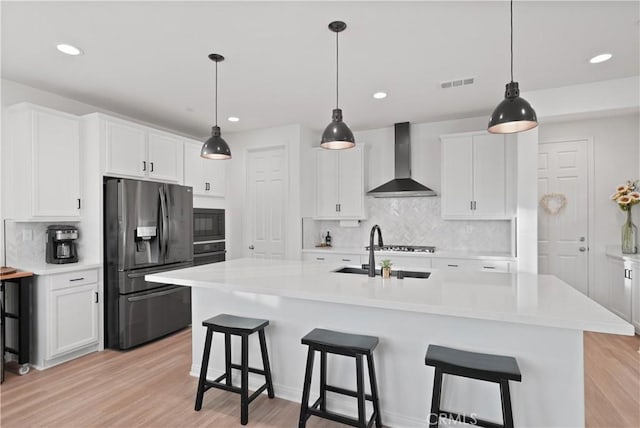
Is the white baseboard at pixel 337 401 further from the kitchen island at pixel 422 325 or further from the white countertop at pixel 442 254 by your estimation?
the white countertop at pixel 442 254

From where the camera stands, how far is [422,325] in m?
2.12

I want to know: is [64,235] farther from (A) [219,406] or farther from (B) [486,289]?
(B) [486,289]

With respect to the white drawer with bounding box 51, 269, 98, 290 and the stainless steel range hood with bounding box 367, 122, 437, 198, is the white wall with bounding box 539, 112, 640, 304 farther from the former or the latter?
the white drawer with bounding box 51, 269, 98, 290

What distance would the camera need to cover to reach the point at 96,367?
3.14m

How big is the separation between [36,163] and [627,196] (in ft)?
20.0

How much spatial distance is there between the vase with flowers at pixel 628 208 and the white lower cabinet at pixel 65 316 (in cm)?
576

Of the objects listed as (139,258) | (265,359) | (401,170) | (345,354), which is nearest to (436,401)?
(345,354)

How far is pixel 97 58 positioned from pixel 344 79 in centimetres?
209

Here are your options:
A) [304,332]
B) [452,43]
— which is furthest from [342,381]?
[452,43]

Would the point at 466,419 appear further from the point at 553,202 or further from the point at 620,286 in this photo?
the point at 553,202

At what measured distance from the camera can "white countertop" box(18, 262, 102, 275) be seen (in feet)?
10.1

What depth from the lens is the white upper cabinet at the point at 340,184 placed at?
198 inches

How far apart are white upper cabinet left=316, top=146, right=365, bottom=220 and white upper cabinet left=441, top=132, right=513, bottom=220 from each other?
1158mm

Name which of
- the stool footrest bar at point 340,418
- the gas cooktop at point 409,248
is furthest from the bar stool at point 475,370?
the gas cooktop at point 409,248
